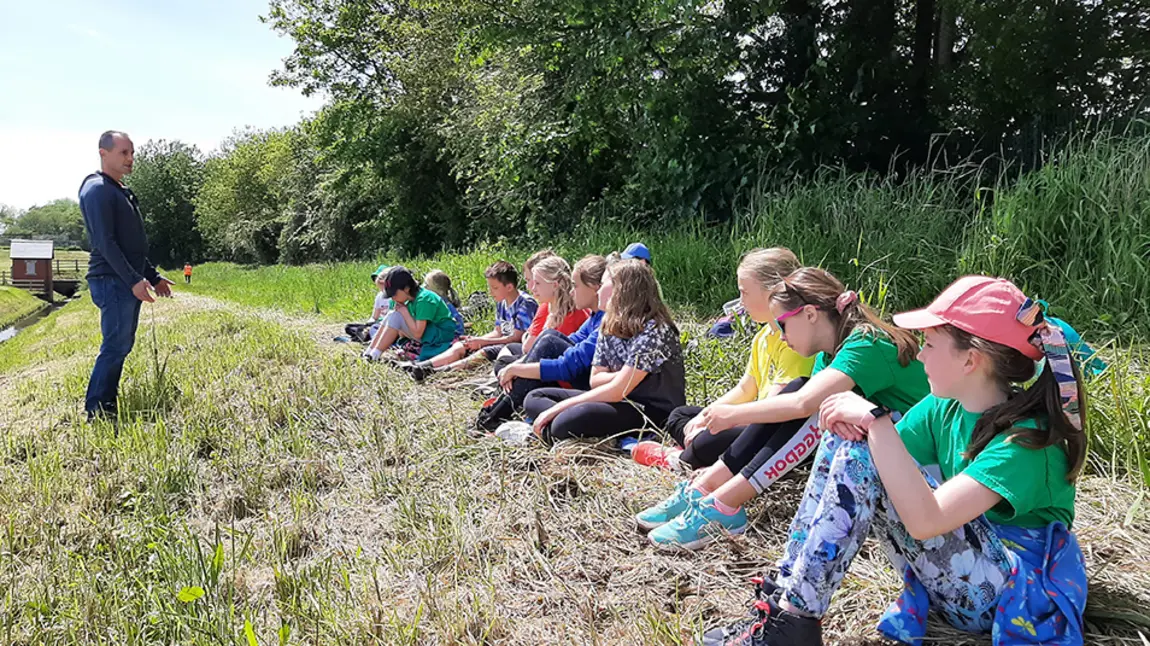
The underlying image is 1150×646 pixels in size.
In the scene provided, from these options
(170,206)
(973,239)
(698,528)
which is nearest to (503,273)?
(973,239)

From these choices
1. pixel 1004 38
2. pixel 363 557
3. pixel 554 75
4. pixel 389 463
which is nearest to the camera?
pixel 363 557

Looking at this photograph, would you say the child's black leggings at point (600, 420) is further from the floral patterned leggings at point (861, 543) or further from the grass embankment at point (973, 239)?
the floral patterned leggings at point (861, 543)

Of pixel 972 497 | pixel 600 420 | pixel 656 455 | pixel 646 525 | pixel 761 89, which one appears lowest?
pixel 646 525

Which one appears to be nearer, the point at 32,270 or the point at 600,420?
the point at 600,420

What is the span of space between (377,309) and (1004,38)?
24.5 ft

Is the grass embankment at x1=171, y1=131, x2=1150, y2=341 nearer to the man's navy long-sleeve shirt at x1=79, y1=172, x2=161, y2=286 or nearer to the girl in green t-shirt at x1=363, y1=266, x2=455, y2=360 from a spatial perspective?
the girl in green t-shirt at x1=363, y1=266, x2=455, y2=360

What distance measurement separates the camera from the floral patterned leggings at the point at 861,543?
174 cm

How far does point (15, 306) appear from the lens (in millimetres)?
32250

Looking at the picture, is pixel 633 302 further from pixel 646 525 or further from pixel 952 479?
pixel 952 479

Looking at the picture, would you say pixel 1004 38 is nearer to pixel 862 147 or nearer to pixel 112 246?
pixel 862 147

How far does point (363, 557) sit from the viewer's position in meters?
2.68

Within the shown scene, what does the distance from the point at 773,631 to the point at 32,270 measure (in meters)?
53.1

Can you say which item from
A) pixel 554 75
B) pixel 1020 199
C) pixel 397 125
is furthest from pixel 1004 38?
pixel 397 125

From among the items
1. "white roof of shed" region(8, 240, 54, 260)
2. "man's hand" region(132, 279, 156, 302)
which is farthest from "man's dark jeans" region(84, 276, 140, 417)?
"white roof of shed" region(8, 240, 54, 260)
